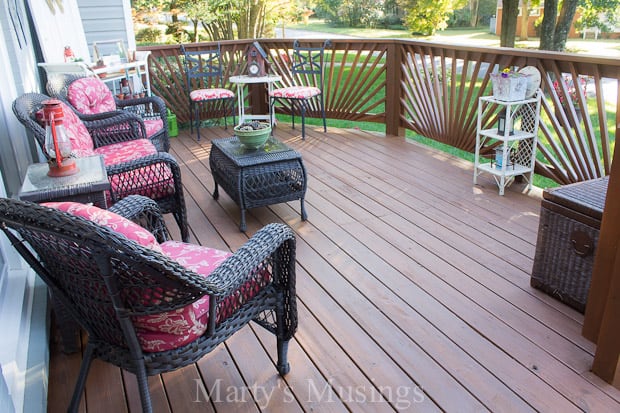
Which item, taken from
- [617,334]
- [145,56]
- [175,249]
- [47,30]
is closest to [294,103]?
[145,56]

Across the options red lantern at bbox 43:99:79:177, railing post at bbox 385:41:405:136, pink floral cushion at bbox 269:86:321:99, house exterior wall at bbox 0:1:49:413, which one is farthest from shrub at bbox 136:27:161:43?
red lantern at bbox 43:99:79:177

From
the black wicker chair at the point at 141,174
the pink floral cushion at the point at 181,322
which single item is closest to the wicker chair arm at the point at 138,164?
the black wicker chair at the point at 141,174

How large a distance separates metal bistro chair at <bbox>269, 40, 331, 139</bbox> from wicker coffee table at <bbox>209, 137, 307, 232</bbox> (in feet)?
7.12

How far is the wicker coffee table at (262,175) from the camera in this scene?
336 centimetres

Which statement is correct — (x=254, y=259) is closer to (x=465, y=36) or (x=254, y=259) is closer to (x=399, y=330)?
(x=399, y=330)

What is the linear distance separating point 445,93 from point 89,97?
Answer: 320 cm

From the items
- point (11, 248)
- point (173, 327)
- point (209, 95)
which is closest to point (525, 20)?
point (209, 95)

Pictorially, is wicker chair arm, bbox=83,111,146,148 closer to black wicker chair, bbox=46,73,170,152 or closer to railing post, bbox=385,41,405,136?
black wicker chair, bbox=46,73,170,152

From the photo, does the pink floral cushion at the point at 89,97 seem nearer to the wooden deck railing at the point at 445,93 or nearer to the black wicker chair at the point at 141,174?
the black wicker chair at the point at 141,174

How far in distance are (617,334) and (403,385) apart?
820 millimetres

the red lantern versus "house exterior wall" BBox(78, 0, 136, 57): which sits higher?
"house exterior wall" BBox(78, 0, 136, 57)

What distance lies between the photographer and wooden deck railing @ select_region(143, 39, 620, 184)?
12.0 ft

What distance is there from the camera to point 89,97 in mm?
3768

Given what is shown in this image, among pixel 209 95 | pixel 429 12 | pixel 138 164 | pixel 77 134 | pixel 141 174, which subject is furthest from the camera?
pixel 429 12
